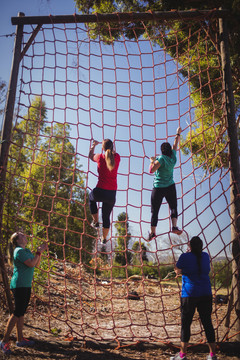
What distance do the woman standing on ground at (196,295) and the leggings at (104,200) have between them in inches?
48.4

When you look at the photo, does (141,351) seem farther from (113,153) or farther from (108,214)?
(113,153)

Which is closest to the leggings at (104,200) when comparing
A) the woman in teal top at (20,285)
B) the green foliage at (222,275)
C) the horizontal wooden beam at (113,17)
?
the woman in teal top at (20,285)

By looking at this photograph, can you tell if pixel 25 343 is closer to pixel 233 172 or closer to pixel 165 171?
pixel 165 171

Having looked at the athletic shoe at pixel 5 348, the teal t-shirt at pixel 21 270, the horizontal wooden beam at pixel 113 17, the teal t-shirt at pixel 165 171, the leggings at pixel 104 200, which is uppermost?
the horizontal wooden beam at pixel 113 17

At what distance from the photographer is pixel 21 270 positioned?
2.53 meters

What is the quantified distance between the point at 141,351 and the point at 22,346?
1.17 metres

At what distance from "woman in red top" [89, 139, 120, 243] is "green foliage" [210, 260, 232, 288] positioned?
137 cm

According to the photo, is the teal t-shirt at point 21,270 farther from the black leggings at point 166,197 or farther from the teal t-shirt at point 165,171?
the teal t-shirt at point 165,171

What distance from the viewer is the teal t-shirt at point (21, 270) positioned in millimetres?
2500

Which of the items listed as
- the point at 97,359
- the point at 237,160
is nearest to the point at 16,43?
the point at 237,160

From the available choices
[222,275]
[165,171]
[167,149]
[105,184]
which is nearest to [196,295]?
[165,171]

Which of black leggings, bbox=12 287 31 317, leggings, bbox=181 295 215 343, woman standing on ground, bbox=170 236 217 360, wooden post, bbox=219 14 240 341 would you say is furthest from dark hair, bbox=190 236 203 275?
black leggings, bbox=12 287 31 317

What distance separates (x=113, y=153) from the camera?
3414 millimetres

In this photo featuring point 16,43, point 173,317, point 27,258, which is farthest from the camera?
point 173,317
